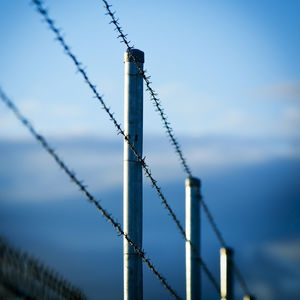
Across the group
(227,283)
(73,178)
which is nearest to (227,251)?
(227,283)

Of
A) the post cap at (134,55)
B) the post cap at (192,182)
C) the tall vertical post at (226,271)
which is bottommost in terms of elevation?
the tall vertical post at (226,271)

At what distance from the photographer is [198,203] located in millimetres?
8469

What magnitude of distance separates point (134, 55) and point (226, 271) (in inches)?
195

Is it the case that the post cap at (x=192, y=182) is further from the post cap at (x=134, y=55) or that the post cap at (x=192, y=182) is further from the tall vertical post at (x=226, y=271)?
the post cap at (x=134, y=55)

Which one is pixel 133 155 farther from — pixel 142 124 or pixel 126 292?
pixel 126 292

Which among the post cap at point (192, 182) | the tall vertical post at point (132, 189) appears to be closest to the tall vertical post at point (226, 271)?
the post cap at point (192, 182)

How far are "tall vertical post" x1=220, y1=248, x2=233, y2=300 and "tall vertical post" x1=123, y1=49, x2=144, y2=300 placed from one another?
404cm

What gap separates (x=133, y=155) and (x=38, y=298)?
245cm

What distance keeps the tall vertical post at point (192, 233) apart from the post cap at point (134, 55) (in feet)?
9.48

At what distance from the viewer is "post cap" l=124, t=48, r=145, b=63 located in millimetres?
5836

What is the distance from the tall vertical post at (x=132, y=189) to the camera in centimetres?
565

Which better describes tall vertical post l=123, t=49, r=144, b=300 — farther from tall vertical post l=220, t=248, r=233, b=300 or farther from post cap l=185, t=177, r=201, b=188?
tall vertical post l=220, t=248, r=233, b=300

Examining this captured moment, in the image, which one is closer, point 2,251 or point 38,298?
point 2,251

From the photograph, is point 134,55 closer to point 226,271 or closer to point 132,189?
point 132,189
